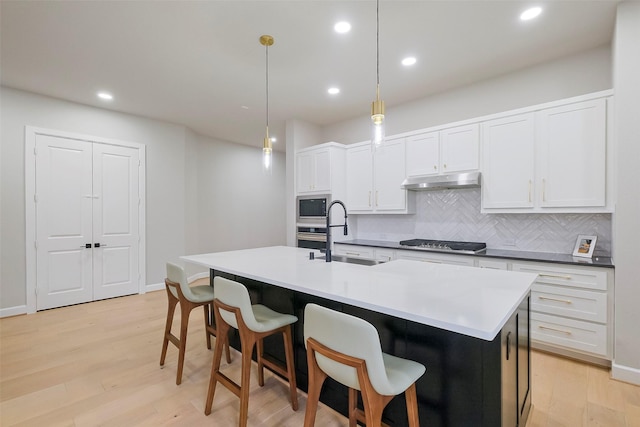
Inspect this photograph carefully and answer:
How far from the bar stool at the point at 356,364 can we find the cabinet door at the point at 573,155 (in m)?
2.53

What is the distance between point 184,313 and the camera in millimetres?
2330

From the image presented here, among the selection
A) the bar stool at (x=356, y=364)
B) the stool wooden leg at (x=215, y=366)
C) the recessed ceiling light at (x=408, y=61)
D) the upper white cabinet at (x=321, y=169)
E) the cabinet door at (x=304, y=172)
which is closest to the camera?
the bar stool at (x=356, y=364)

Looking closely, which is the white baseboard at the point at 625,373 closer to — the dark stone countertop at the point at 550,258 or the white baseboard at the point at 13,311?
the dark stone countertop at the point at 550,258

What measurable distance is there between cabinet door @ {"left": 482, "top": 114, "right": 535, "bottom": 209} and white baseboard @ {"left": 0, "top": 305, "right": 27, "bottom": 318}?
596 centimetres

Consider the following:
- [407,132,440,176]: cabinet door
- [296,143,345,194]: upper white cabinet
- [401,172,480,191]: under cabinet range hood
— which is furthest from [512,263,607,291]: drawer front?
[296,143,345,194]: upper white cabinet

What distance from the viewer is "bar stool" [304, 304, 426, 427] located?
1140 mm

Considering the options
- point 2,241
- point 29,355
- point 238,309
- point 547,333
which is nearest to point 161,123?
point 2,241

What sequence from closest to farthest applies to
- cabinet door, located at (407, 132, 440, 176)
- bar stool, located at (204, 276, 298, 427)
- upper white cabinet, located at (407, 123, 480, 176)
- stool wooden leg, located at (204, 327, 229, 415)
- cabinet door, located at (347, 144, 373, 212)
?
bar stool, located at (204, 276, 298, 427) → stool wooden leg, located at (204, 327, 229, 415) → upper white cabinet, located at (407, 123, 480, 176) → cabinet door, located at (407, 132, 440, 176) → cabinet door, located at (347, 144, 373, 212)

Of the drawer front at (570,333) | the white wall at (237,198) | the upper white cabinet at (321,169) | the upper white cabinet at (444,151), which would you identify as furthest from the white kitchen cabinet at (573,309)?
the white wall at (237,198)

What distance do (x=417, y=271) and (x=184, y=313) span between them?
181 cm

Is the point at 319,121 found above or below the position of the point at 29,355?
above

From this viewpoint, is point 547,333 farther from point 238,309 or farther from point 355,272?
point 238,309

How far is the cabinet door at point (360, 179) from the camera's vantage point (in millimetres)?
4402

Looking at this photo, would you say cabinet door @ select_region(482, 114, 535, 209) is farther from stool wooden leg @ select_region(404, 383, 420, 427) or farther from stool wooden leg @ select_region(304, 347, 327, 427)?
stool wooden leg @ select_region(304, 347, 327, 427)
